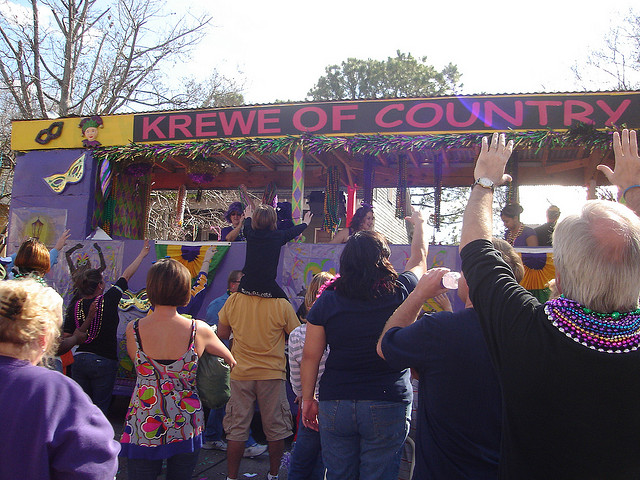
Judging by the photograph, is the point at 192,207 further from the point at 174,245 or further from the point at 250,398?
the point at 250,398

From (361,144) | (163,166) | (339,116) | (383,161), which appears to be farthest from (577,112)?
(163,166)

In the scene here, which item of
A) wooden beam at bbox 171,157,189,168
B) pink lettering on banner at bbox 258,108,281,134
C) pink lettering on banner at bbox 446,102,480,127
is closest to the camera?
pink lettering on banner at bbox 446,102,480,127

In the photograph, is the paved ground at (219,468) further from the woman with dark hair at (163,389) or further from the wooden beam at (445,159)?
the wooden beam at (445,159)

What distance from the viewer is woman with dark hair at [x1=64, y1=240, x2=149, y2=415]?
4.30m

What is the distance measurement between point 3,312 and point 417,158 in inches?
278

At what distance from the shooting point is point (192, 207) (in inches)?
726

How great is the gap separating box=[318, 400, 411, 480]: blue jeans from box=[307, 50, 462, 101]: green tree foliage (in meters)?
23.5

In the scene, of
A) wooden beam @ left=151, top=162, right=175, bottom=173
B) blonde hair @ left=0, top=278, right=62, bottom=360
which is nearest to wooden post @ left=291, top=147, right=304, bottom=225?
wooden beam @ left=151, top=162, right=175, bottom=173

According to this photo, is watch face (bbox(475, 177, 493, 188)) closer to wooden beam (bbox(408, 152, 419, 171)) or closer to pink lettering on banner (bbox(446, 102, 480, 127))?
pink lettering on banner (bbox(446, 102, 480, 127))

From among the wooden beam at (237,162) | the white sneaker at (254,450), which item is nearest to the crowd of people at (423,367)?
the white sneaker at (254,450)

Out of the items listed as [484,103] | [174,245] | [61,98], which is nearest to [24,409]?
[174,245]

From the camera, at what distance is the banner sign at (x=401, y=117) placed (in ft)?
20.9

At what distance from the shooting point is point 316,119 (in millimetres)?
7156

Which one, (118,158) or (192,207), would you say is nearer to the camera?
(118,158)
